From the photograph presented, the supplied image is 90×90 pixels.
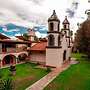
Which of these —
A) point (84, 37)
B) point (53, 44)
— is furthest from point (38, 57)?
point (84, 37)

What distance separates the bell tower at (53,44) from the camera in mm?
35969

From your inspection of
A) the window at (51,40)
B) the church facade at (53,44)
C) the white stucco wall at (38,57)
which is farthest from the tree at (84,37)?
the white stucco wall at (38,57)

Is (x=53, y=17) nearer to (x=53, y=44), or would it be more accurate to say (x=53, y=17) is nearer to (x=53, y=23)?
(x=53, y=23)

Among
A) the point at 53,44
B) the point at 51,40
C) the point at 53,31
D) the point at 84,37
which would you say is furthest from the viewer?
the point at 84,37

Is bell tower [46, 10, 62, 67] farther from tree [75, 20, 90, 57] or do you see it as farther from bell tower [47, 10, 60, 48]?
tree [75, 20, 90, 57]

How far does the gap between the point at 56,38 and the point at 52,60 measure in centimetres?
448

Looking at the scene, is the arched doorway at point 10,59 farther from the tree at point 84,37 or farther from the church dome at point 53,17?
the tree at point 84,37

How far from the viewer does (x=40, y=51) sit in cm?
4053

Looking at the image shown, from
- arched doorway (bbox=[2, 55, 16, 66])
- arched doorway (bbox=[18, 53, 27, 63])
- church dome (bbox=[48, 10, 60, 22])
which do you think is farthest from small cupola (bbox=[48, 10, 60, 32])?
arched doorway (bbox=[2, 55, 16, 66])

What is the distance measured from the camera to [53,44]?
120 ft

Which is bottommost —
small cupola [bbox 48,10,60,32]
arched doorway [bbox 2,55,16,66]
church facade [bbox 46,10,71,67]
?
arched doorway [bbox 2,55,16,66]

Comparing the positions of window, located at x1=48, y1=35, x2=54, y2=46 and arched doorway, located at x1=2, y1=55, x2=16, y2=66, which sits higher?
window, located at x1=48, y1=35, x2=54, y2=46

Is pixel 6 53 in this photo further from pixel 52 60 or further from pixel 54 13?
pixel 54 13

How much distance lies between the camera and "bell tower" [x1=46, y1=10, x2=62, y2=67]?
36.0m
